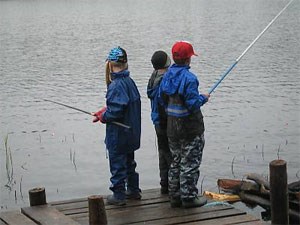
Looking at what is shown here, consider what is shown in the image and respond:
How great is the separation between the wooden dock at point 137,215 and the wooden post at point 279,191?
187 mm

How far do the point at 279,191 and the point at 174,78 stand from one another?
1.56 meters

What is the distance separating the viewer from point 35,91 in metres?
21.5

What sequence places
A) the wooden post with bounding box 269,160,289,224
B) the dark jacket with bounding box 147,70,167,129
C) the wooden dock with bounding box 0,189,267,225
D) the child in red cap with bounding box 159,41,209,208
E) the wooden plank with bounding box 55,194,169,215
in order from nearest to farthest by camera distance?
1. the wooden post with bounding box 269,160,289,224
2. the wooden dock with bounding box 0,189,267,225
3. the child in red cap with bounding box 159,41,209,208
4. the wooden plank with bounding box 55,194,169,215
5. the dark jacket with bounding box 147,70,167,129

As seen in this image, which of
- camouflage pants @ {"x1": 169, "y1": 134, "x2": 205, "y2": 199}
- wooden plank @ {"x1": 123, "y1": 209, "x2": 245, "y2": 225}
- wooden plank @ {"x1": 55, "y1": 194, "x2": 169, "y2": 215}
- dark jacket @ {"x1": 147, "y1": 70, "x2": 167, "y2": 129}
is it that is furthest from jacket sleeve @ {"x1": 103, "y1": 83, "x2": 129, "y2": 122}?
wooden plank @ {"x1": 123, "y1": 209, "x2": 245, "y2": 225}

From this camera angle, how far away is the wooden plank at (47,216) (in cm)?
698

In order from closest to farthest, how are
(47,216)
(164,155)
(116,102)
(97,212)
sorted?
(97,212) → (47,216) → (116,102) → (164,155)

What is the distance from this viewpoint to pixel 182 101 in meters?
7.11

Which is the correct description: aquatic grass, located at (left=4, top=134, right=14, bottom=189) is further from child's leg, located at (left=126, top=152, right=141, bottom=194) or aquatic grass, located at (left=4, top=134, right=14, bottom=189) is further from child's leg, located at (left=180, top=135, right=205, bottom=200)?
child's leg, located at (left=180, top=135, right=205, bottom=200)

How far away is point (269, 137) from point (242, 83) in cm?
651

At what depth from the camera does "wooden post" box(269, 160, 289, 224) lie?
670 centimetres

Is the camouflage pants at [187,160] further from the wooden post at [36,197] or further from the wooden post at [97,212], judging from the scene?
the wooden post at [36,197]

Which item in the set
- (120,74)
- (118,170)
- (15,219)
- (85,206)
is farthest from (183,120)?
(15,219)

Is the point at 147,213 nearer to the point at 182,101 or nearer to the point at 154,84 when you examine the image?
the point at 182,101

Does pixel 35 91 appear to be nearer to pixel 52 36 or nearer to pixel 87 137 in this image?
pixel 87 137
